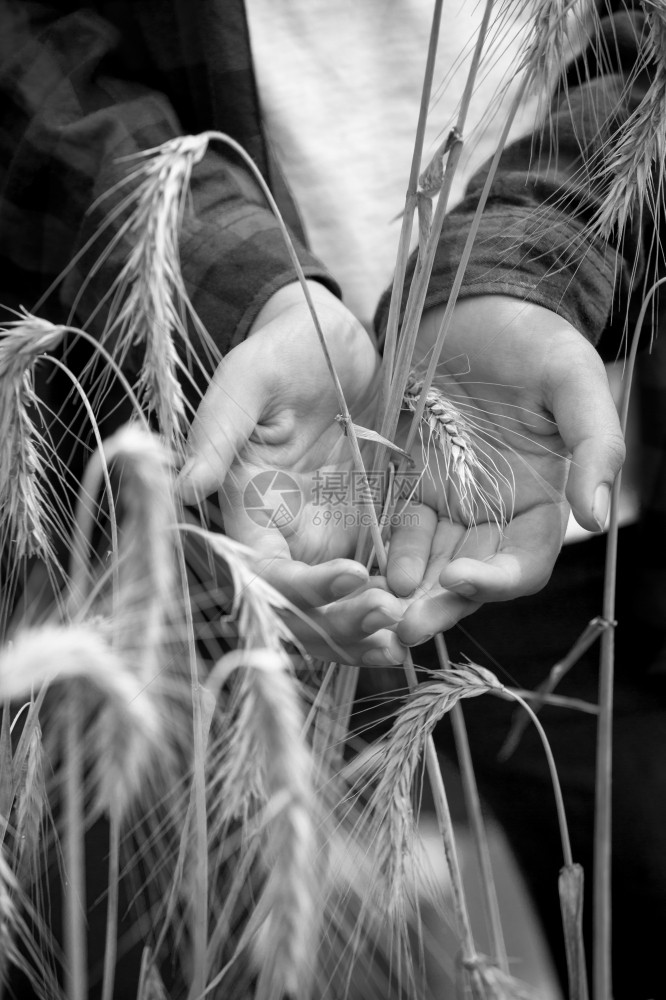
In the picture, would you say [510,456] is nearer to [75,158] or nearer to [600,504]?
[600,504]

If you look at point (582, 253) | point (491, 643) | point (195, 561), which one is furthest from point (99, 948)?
point (582, 253)

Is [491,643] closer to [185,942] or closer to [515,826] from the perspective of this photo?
[515,826]

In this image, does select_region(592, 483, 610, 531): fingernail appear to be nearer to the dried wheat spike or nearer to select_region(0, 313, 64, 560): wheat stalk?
the dried wheat spike

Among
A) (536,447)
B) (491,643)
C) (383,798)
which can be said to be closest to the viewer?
(383,798)

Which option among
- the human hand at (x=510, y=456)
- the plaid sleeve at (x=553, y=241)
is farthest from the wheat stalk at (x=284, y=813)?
the plaid sleeve at (x=553, y=241)

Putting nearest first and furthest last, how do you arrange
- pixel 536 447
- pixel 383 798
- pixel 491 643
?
pixel 383 798 → pixel 536 447 → pixel 491 643

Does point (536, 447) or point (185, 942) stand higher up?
point (536, 447)

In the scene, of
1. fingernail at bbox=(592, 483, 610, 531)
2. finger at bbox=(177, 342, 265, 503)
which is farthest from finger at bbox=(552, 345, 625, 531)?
finger at bbox=(177, 342, 265, 503)
